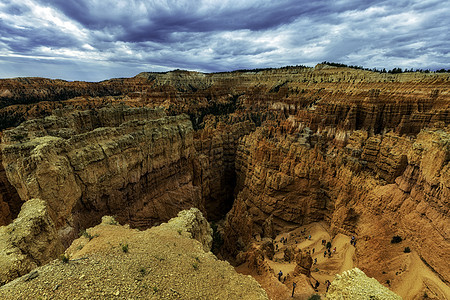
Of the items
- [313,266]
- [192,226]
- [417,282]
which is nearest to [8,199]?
[192,226]

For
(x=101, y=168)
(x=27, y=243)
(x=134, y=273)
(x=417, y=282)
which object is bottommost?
(x=417, y=282)

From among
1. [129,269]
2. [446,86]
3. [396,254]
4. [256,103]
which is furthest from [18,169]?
[256,103]

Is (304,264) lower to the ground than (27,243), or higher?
lower

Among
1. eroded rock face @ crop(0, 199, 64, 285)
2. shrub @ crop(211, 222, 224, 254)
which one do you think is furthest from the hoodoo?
shrub @ crop(211, 222, 224, 254)

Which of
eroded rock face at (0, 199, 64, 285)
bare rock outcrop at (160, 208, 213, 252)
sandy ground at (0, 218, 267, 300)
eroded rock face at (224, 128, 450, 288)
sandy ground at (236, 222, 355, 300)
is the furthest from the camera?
eroded rock face at (224, 128, 450, 288)

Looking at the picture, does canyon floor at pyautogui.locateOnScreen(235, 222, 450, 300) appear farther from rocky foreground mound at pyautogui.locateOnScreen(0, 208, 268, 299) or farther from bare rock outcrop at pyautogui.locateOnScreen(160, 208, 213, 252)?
rocky foreground mound at pyautogui.locateOnScreen(0, 208, 268, 299)

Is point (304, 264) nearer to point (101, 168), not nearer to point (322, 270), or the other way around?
point (322, 270)
